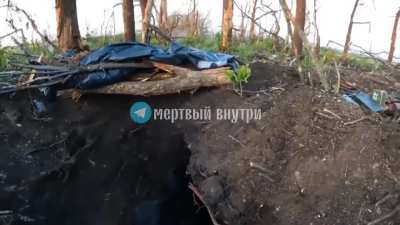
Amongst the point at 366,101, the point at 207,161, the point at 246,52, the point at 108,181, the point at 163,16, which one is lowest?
the point at 108,181

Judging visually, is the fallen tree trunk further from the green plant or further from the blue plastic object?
the blue plastic object

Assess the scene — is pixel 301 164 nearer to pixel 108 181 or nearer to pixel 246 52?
pixel 108 181

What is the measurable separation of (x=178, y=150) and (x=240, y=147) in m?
0.64

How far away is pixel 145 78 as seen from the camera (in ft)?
12.0

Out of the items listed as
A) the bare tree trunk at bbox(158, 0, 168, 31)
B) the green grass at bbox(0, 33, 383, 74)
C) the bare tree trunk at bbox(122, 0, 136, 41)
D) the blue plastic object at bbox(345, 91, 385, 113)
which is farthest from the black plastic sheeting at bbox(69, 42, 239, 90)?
the bare tree trunk at bbox(158, 0, 168, 31)

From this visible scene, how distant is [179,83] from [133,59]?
1.60 ft

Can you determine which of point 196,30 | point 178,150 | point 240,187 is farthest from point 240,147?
point 196,30

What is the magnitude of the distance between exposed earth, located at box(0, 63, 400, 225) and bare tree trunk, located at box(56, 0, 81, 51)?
1271 millimetres

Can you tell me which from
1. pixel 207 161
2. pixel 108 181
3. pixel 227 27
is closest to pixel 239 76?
pixel 207 161

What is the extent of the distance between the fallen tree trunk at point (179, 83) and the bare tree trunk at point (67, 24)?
173cm

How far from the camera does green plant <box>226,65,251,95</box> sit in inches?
133

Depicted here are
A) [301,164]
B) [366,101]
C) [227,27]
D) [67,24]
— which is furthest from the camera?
[227,27]

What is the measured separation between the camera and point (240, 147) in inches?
120

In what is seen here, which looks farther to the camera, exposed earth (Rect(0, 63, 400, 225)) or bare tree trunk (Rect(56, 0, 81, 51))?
bare tree trunk (Rect(56, 0, 81, 51))
